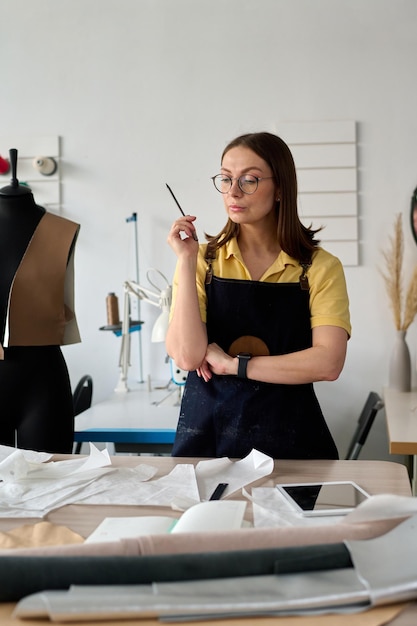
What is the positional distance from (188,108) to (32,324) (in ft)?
7.45

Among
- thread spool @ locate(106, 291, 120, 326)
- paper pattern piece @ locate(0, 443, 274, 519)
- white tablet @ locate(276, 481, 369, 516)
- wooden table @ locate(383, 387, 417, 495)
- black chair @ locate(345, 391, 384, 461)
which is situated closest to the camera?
white tablet @ locate(276, 481, 369, 516)

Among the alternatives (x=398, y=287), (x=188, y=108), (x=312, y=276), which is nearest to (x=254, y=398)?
(x=312, y=276)

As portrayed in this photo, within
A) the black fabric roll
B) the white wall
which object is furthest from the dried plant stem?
the black fabric roll

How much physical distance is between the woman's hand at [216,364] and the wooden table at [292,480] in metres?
0.32

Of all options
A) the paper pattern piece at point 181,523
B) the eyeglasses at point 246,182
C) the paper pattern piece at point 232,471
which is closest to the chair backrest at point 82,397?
the eyeglasses at point 246,182

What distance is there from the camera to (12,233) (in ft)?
8.34

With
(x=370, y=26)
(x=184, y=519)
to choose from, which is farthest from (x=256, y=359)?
(x=370, y=26)

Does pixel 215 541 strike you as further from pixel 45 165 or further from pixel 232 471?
pixel 45 165

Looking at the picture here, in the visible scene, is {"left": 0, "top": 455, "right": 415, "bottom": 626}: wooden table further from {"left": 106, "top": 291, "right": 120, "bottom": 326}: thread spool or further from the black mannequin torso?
{"left": 106, "top": 291, "right": 120, "bottom": 326}: thread spool

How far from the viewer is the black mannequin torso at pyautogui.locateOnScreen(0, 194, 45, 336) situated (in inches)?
99.2

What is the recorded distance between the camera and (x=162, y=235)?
434cm

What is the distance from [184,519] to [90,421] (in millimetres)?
2062

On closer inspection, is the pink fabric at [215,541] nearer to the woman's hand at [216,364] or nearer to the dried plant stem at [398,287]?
the woman's hand at [216,364]

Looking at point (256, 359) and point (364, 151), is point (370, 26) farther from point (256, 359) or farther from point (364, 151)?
point (256, 359)
